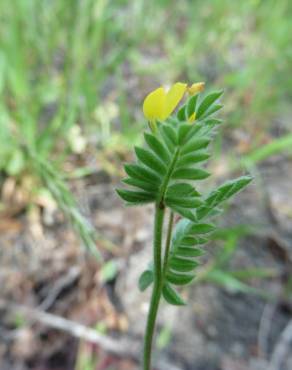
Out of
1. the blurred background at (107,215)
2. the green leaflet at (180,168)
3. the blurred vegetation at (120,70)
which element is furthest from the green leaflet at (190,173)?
the blurred vegetation at (120,70)

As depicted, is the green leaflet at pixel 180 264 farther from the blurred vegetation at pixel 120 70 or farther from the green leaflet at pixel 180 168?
the blurred vegetation at pixel 120 70

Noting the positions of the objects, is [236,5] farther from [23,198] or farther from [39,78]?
[23,198]

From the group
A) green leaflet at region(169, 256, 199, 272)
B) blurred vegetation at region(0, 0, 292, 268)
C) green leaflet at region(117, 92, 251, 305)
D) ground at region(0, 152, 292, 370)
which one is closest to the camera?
green leaflet at region(117, 92, 251, 305)

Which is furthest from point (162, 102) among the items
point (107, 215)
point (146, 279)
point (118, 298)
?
point (107, 215)

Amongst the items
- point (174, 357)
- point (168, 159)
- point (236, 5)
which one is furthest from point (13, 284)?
point (236, 5)

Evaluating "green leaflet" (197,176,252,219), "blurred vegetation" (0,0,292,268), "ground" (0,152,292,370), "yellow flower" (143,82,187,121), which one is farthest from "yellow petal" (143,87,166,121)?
"blurred vegetation" (0,0,292,268)

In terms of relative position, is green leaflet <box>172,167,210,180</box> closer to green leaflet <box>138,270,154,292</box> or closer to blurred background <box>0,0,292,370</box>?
green leaflet <box>138,270,154,292</box>
